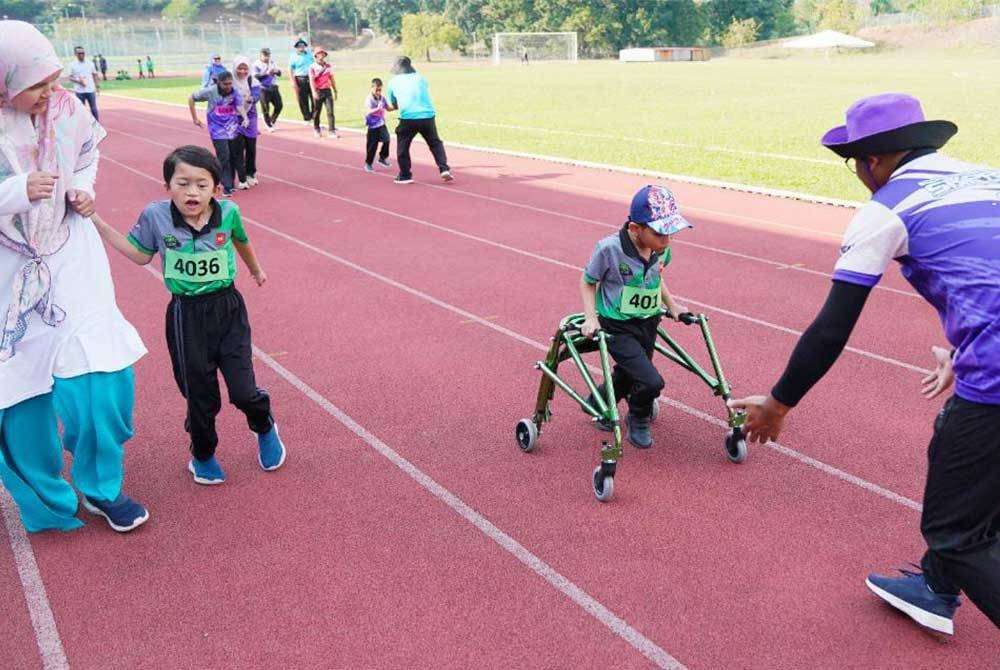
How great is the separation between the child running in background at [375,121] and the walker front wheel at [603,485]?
1154cm

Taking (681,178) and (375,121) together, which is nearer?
(681,178)

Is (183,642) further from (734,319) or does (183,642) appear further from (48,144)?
(734,319)

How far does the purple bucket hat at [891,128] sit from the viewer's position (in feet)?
9.12

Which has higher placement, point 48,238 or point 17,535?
point 48,238

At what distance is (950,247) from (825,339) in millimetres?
431

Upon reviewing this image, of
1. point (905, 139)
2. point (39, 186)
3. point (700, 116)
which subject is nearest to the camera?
point (905, 139)

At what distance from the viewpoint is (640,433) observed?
5.18 meters

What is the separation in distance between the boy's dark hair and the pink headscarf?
364 mm

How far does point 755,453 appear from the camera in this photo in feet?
16.6

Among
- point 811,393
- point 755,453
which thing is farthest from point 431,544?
point 811,393

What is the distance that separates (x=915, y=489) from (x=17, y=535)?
439cm

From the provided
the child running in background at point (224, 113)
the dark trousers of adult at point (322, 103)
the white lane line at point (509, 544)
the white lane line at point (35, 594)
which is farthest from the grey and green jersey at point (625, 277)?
the dark trousers of adult at point (322, 103)

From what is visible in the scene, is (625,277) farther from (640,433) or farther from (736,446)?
(736,446)

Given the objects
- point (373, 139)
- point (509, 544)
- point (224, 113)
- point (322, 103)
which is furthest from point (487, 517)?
point (322, 103)
